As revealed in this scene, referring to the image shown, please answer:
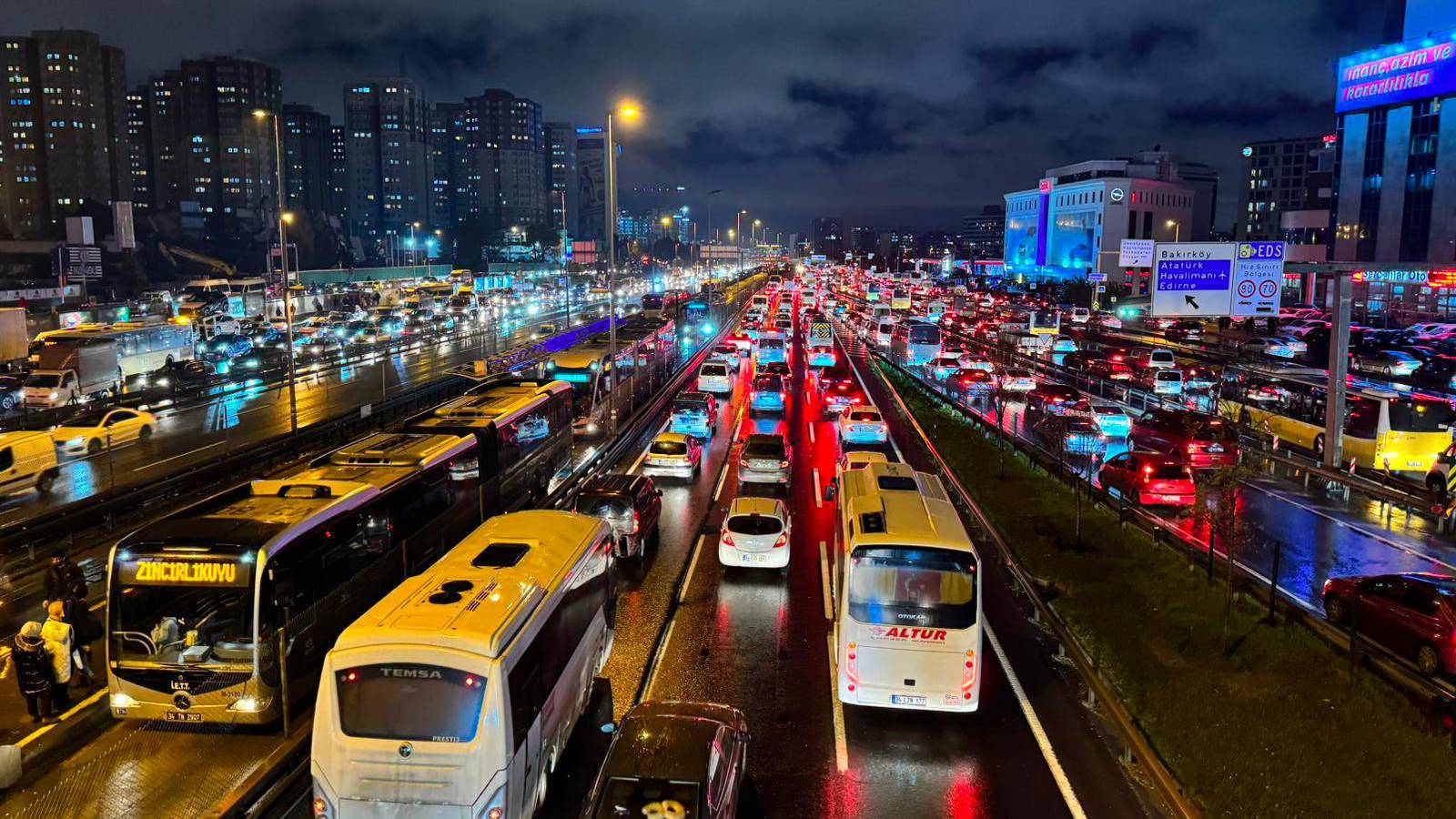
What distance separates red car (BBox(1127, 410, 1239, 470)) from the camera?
27.1 m

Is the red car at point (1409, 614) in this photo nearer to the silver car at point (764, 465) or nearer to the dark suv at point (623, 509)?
the dark suv at point (623, 509)

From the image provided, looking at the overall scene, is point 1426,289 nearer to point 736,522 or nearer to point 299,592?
point 736,522

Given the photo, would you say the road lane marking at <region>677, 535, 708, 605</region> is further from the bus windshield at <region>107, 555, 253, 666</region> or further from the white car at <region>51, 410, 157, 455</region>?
the white car at <region>51, 410, 157, 455</region>

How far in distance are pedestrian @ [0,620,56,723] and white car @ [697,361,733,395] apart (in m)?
33.4

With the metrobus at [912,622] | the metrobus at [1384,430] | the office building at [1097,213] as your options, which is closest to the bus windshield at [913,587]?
the metrobus at [912,622]

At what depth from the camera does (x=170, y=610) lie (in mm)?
11484

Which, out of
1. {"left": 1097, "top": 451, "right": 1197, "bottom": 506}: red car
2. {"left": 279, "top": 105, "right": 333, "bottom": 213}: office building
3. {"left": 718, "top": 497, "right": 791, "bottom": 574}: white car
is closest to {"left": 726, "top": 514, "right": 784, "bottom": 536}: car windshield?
→ {"left": 718, "top": 497, "right": 791, "bottom": 574}: white car

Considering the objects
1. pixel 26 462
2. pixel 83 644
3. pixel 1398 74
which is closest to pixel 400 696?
pixel 83 644

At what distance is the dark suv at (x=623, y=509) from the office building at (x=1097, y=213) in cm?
11388

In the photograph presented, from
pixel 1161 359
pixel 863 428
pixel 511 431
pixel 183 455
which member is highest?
pixel 511 431

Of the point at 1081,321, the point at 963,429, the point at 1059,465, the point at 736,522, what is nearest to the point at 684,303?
the point at 1081,321

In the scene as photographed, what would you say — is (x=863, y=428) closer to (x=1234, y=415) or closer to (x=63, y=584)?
(x=1234, y=415)

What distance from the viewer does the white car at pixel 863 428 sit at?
100ft

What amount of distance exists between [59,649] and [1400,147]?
104m
